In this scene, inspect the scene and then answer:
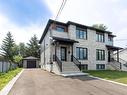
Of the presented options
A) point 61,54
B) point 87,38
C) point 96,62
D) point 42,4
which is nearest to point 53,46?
point 61,54

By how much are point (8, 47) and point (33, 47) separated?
32.1 ft

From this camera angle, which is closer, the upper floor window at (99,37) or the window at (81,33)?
the window at (81,33)

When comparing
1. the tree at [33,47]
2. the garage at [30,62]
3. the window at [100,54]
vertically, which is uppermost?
the tree at [33,47]

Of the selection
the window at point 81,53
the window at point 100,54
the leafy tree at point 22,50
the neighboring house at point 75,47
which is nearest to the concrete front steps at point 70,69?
the neighboring house at point 75,47

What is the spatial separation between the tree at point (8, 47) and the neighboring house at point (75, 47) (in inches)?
1338

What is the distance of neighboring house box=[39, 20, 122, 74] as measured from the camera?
16.9 m

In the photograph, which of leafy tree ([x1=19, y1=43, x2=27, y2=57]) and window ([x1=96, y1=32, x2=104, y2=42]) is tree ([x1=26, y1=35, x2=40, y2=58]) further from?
window ([x1=96, y1=32, x2=104, y2=42])

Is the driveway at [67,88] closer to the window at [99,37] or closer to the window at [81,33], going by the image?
the window at [81,33]

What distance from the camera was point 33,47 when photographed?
53.4 meters

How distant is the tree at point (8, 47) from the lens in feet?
164

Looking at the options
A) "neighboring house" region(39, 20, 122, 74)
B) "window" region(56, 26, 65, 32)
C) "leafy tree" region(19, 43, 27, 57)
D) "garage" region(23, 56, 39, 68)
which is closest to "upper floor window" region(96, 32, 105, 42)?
"neighboring house" region(39, 20, 122, 74)

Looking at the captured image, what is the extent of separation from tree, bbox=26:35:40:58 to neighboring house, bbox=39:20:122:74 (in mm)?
32035

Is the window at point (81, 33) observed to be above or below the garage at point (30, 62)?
above

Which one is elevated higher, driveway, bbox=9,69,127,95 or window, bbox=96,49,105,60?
window, bbox=96,49,105,60
